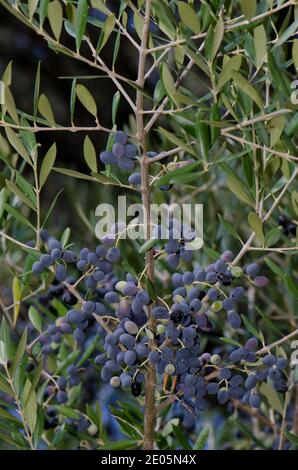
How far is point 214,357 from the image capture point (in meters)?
0.59

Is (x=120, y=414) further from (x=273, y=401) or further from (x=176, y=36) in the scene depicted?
(x=176, y=36)

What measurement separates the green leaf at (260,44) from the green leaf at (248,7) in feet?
0.09

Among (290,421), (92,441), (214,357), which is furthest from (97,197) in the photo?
(214,357)

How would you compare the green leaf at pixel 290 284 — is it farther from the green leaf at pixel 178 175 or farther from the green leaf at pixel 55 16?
the green leaf at pixel 55 16

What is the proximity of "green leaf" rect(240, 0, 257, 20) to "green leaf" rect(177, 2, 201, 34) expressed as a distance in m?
0.03

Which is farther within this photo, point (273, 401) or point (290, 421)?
point (290, 421)

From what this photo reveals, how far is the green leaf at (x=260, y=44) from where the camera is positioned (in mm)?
532

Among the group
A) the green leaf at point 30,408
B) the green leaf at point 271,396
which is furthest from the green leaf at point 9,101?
the green leaf at point 271,396

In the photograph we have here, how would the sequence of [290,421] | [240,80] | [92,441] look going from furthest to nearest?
[290,421], [92,441], [240,80]

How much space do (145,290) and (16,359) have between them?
124 mm

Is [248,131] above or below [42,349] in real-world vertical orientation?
above

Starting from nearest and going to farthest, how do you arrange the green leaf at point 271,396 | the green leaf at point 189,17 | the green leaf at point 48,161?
the green leaf at point 189,17 < the green leaf at point 48,161 < the green leaf at point 271,396

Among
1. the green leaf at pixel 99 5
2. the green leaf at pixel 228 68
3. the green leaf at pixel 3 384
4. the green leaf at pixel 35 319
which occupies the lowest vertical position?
the green leaf at pixel 3 384

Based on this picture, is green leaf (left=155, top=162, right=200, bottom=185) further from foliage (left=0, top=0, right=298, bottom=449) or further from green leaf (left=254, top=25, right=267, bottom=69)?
green leaf (left=254, top=25, right=267, bottom=69)
